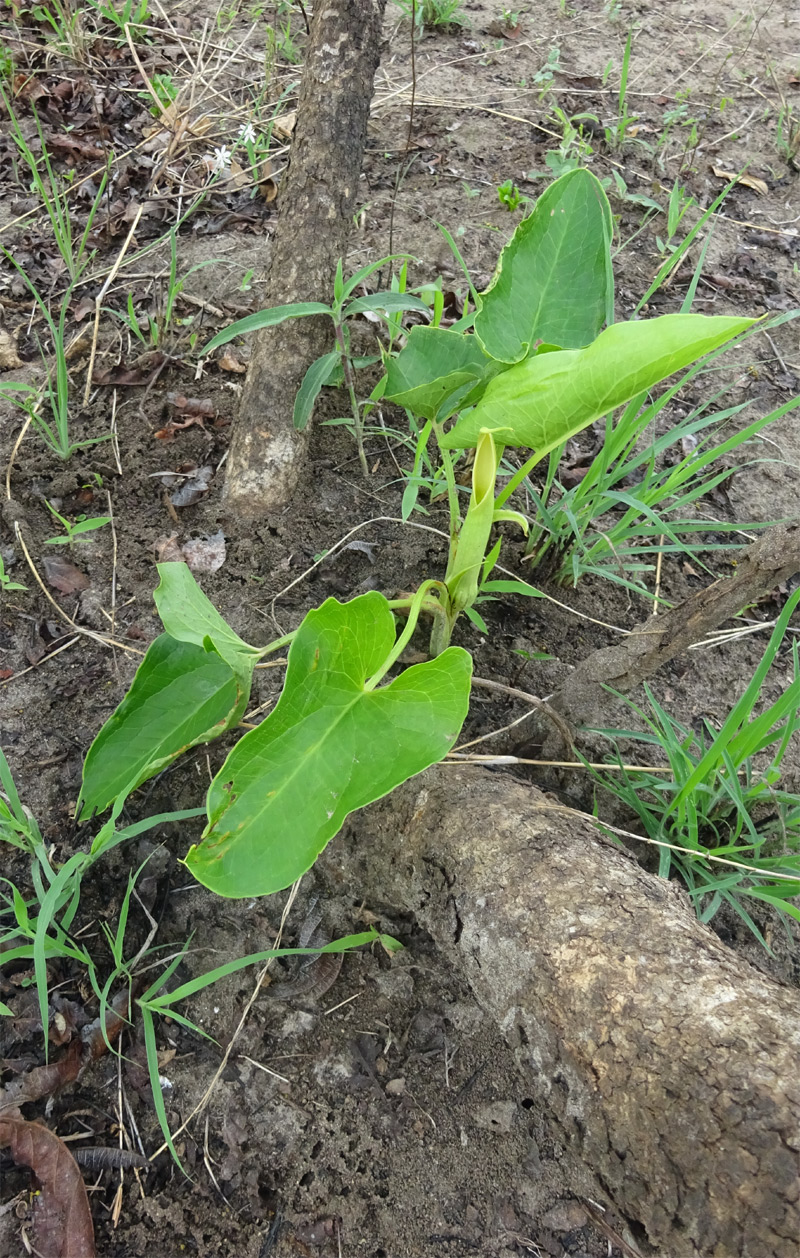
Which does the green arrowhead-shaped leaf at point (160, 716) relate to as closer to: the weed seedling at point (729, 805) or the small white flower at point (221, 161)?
the weed seedling at point (729, 805)

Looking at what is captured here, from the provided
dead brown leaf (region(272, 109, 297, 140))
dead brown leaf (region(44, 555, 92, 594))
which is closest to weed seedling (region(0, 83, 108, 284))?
dead brown leaf (region(44, 555, 92, 594))

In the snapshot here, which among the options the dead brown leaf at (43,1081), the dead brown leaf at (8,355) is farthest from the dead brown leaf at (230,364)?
the dead brown leaf at (43,1081)

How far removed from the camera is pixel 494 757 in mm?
1124

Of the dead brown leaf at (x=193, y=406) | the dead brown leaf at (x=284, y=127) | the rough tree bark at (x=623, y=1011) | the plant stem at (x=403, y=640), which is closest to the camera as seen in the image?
the rough tree bark at (x=623, y=1011)

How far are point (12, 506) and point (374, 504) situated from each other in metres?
0.72

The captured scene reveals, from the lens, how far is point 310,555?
4.70 ft

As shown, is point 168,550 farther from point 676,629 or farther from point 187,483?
point 676,629

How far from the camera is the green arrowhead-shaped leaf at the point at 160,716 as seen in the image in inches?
39.0

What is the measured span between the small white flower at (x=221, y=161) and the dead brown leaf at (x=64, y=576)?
4.72 feet

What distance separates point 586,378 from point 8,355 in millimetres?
1434

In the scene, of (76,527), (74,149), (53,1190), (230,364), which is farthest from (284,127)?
(53,1190)

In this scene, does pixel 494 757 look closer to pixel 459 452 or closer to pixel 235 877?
pixel 235 877

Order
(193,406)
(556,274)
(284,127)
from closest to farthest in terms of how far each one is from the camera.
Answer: (556,274) < (193,406) < (284,127)

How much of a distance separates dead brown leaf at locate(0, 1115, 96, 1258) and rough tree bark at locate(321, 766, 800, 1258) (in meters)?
→ 0.51
